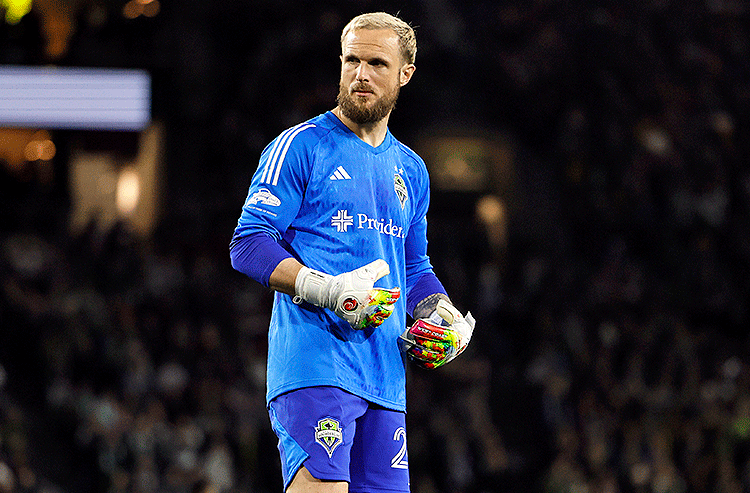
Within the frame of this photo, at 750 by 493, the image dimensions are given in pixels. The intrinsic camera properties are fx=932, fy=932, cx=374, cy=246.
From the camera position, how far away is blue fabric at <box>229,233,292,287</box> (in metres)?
3.44

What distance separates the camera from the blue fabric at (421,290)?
4083 mm

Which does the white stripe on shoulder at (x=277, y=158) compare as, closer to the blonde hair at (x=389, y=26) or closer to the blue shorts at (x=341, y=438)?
the blonde hair at (x=389, y=26)

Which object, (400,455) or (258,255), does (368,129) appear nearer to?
(258,255)

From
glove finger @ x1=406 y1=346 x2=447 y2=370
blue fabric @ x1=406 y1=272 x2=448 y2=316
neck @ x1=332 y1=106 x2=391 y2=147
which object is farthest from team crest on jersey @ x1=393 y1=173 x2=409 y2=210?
glove finger @ x1=406 y1=346 x2=447 y2=370

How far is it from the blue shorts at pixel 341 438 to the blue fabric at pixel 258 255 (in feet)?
1.57

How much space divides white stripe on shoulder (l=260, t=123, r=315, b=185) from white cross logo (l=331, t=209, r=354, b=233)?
0.90 ft

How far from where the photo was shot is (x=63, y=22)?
15430 mm

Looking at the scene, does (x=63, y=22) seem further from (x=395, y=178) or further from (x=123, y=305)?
(x=395, y=178)

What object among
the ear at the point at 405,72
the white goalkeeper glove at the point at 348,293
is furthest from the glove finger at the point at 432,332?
the ear at the point at 405,72

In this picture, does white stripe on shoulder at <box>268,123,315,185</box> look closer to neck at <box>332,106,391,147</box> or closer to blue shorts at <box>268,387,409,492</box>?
neck at <box>332,106,391,147</box>

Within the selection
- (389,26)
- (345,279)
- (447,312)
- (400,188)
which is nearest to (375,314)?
(345,279)

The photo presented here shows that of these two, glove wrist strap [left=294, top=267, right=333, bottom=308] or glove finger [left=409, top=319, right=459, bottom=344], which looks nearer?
glove wrist strap [left=294, top=267, right=333, bottom=308]

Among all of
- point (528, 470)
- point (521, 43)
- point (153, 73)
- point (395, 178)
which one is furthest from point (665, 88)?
point (395, 178)

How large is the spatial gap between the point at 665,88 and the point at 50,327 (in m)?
11.1
